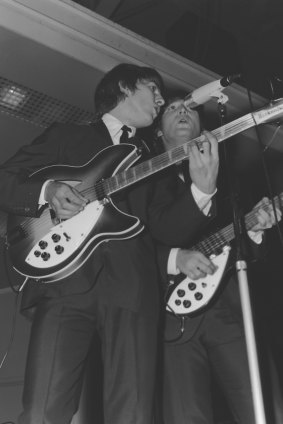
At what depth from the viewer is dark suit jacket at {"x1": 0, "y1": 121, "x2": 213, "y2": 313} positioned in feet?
4.98

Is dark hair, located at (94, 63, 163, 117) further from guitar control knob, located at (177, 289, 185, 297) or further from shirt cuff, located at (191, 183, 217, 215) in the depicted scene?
guitar control knob, located at (177, 289, 185, 297)

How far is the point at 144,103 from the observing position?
1.92 metres

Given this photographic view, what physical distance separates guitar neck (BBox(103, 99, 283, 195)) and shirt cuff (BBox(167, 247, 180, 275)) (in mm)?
447

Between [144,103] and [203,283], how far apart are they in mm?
698

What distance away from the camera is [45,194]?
5.36 feet

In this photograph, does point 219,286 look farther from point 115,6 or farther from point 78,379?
point 115,6

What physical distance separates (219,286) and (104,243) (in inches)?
25.0

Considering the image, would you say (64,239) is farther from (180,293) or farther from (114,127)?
(180,293)

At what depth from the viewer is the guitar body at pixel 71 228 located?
1.55 meters

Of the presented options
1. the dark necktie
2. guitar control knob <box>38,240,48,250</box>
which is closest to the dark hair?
the dark necktie

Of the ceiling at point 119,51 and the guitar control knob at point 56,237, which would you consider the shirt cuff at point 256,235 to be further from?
the guitar control knob at point 56,237

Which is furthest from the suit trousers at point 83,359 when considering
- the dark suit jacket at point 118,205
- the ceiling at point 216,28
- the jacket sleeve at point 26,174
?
the ceiling at point 216,28

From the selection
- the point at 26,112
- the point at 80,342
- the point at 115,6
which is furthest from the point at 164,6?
the point at 80,342

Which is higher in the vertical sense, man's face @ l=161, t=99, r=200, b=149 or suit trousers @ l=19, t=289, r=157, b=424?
man's face @ l=161, t=99, r=200, b=149
